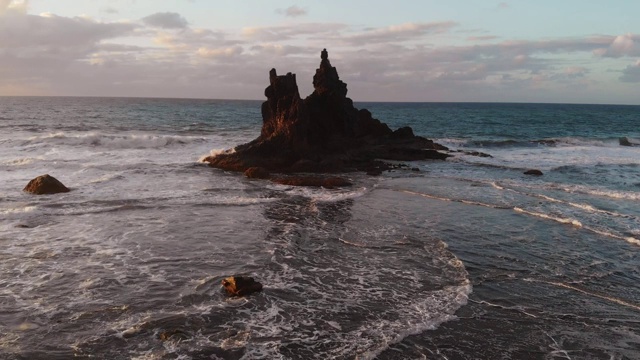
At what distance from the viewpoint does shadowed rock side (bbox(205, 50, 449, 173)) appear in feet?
114

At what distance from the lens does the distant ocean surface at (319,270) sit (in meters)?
10.4

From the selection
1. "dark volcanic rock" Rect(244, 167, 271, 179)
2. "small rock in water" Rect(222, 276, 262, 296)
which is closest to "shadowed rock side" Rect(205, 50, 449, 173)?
"dark volcanic rock" Rect(244, 167, 271, 179)

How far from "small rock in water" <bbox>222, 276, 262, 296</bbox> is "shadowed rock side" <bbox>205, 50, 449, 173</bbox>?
21046 millimetres

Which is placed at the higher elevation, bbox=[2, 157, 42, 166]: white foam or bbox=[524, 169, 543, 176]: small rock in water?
bbox=[2, 157, 42, 166]: white foam

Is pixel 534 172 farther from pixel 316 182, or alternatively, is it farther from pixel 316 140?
pixel 316 182

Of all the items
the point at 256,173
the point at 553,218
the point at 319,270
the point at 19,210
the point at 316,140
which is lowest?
the point at 319,270

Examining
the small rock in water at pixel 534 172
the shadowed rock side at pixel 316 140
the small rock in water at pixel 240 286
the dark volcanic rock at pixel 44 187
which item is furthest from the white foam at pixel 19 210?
the small rock in water at pixel 534 172

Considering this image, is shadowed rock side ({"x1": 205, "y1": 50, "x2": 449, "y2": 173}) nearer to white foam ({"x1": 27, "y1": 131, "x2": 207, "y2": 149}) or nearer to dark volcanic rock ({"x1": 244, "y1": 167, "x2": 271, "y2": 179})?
dark volcanic rock ({"x1": 244, "y1": 167, "x2": 271, "y2": 179})

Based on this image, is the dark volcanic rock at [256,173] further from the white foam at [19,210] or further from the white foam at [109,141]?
the white foam at [109,141]

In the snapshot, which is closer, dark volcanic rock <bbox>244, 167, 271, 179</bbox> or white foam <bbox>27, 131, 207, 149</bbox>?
dark volcanic rock <bbox>244, 167, 271, 179</bbox>

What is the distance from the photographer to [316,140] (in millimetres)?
38406

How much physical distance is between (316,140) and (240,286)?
2648cm

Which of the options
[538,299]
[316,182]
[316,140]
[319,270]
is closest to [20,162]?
[316,140]

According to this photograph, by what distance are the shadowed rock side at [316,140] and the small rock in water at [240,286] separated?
829 inches
